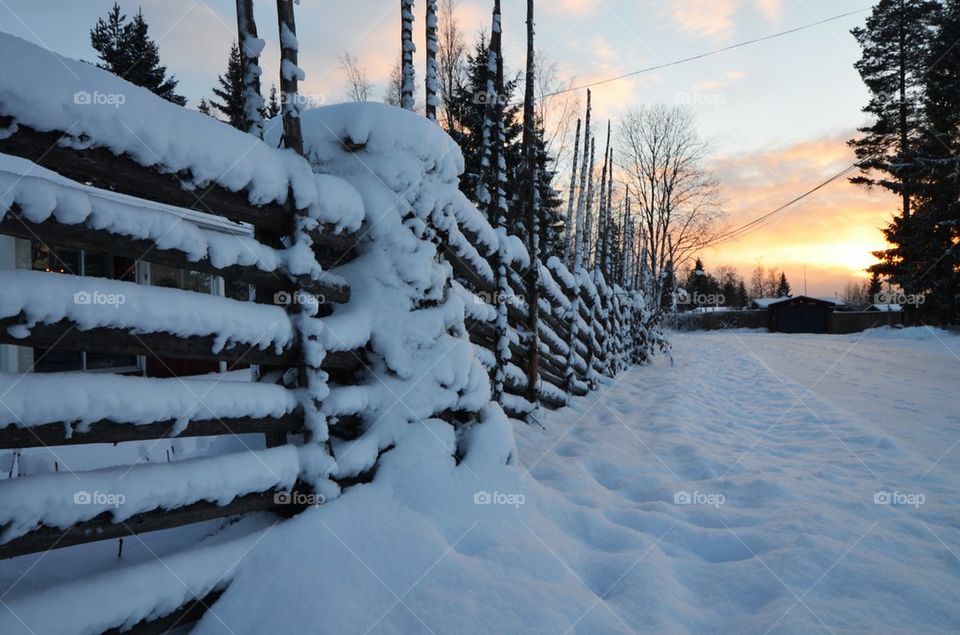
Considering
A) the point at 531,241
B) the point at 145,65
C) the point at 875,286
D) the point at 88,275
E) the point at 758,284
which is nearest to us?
the point at 531,241

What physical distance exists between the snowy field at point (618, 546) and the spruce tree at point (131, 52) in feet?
76.3

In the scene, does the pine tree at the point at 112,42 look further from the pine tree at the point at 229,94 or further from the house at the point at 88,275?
the house at the point at 88,275

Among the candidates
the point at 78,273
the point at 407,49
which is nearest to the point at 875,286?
the point at 407,49

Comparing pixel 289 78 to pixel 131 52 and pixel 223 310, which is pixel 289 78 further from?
pixel 131 52

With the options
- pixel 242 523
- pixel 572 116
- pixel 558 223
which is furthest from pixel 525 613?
pixel 558 223

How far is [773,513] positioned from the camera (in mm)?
3084

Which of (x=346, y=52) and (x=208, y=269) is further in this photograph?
(x=346, y=52)

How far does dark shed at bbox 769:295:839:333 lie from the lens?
134ft

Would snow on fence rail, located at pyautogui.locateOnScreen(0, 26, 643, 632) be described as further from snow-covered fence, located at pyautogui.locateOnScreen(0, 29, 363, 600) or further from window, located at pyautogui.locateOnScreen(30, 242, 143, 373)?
window, located at pyautogui.locateOnScreen(30, 242, 143, 373)

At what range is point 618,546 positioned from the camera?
269cm

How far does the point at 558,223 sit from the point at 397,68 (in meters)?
10.1

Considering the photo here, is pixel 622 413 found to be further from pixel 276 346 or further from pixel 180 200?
pixel 180 200

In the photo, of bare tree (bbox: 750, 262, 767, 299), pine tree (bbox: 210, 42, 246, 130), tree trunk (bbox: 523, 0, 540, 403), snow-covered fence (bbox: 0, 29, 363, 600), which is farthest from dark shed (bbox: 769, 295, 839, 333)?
bare tree (bbox: 750, 262, 767, 299)

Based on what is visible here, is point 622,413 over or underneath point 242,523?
underneath
